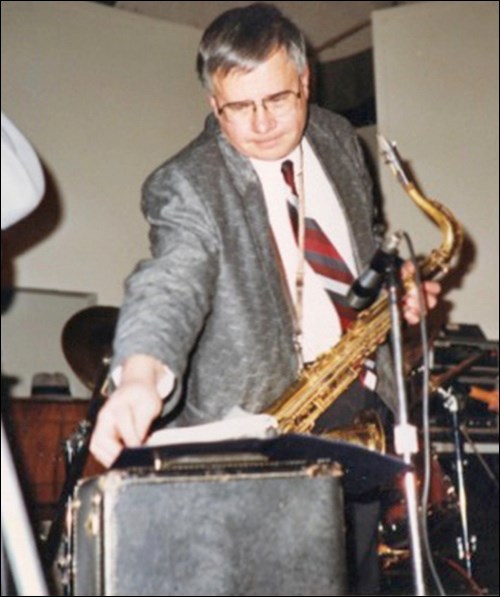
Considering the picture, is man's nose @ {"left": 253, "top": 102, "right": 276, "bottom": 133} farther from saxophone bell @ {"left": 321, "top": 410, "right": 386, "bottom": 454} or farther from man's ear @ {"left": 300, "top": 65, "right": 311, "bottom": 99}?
saxophone bell @ {"left": 321, "top": 410, "right": 386, "bottom": 454}

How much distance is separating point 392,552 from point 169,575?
187 centimetres

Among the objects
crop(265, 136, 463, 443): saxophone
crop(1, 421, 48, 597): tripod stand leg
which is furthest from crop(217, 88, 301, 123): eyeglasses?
crop(1, 421, 48, 597): tripod stand leg

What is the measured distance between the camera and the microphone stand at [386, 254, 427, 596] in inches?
70.7

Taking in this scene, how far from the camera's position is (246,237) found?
7.72 ft

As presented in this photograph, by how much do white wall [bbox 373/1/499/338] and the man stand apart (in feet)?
10.5

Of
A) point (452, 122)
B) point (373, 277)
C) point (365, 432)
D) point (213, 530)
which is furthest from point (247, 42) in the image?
point (452, 122)

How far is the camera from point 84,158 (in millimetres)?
6379

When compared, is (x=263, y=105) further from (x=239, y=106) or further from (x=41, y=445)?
(x=41, y=445)

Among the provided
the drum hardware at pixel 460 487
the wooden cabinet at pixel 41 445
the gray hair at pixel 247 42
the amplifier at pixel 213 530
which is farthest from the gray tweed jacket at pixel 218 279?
the wooden cabinet at pixel 41 445

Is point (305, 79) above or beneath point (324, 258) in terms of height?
above

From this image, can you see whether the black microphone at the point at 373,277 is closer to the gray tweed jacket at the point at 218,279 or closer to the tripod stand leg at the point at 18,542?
the gray tweed jacket at the point at 218,279

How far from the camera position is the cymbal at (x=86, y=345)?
4.28 metres

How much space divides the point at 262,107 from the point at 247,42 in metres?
0.19

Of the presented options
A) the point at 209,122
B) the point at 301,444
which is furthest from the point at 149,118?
the point at 301,444
